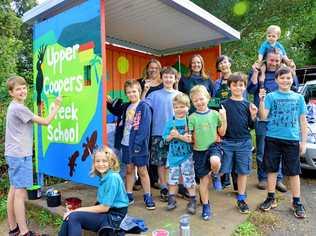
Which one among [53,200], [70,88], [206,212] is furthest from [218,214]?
[70,88]

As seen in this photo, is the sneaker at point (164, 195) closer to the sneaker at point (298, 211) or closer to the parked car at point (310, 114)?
the sneaker at point (298, 211)

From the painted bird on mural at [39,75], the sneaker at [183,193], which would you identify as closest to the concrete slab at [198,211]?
the sneaker at [183,193]

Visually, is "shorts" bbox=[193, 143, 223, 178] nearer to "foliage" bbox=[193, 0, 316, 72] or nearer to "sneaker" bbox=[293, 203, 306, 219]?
"sneaker" bbox=[293, 203, 306, 219]

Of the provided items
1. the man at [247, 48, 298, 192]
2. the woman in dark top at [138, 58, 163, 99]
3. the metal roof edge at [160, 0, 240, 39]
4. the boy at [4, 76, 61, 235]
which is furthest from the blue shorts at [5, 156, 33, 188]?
the man at [247, 48, 298, 192]

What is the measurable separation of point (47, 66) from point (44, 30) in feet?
1.76

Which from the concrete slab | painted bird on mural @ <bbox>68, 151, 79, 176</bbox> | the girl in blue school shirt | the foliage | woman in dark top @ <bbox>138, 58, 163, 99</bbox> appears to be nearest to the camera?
the girl in blue school shirt

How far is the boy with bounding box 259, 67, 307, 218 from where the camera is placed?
4277 millimetres

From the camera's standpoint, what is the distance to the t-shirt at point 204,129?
408 centimetres

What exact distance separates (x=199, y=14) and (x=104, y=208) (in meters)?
2.98

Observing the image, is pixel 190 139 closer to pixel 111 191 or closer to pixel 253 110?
pixel 253 110

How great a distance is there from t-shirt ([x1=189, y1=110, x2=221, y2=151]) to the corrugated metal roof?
1.58 meters

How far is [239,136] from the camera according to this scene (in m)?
4.38

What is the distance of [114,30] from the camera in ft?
20.2

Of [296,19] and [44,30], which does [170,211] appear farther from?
[296,19]
